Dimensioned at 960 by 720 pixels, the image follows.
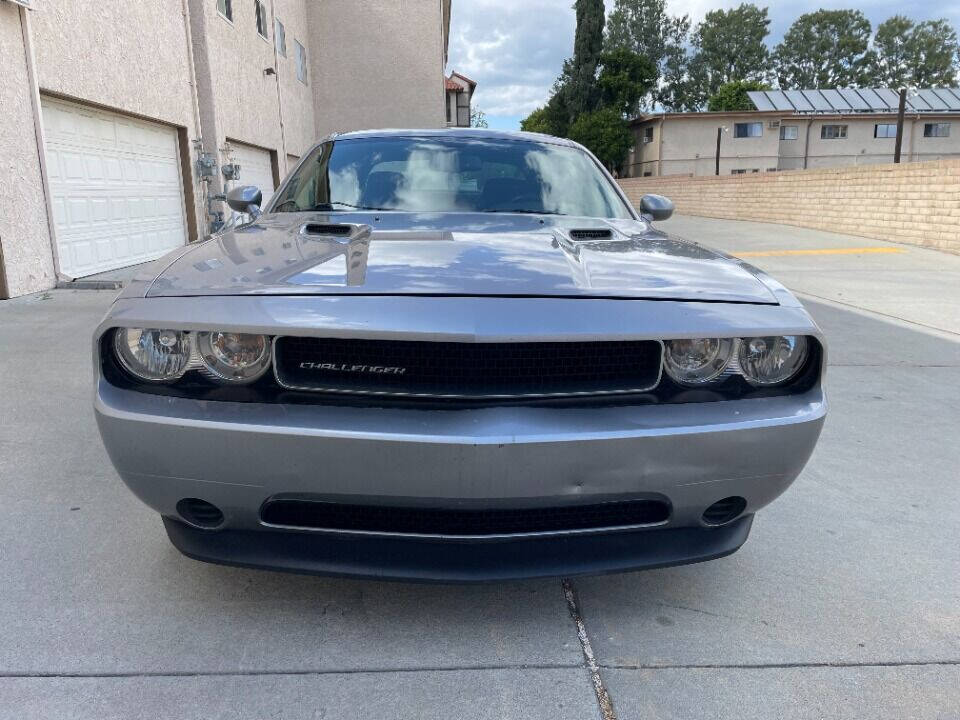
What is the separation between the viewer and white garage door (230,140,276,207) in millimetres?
14883

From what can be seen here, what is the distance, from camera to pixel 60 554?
2361mm

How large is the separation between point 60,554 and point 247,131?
1452 centimetres

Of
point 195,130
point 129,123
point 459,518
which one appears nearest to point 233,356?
point 459,518

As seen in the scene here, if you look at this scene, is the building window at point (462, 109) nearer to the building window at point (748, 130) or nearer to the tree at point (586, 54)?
the tree at point (586, 54)

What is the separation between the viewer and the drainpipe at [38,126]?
7469mm

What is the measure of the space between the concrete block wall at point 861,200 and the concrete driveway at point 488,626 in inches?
462

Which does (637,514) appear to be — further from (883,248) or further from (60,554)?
(883,248)

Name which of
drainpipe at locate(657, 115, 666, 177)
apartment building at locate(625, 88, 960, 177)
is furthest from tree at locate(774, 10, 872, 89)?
drainpipe at locate(657, 115, 666, 177)

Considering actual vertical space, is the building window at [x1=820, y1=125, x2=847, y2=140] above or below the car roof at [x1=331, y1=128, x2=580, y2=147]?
above

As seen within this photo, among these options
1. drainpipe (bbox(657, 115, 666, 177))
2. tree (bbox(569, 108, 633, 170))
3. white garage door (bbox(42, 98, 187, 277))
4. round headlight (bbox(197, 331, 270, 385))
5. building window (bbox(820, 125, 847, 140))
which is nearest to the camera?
round headlight (bbox(197, 331, 270, 385))

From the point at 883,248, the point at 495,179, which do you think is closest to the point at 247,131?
the point at 883,248

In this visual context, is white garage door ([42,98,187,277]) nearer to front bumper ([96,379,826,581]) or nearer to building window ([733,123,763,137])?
front bumper ([96,379,826,581])

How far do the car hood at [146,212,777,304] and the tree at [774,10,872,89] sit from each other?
81.1m

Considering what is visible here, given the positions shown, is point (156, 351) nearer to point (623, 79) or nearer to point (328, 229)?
point (328, 229)
